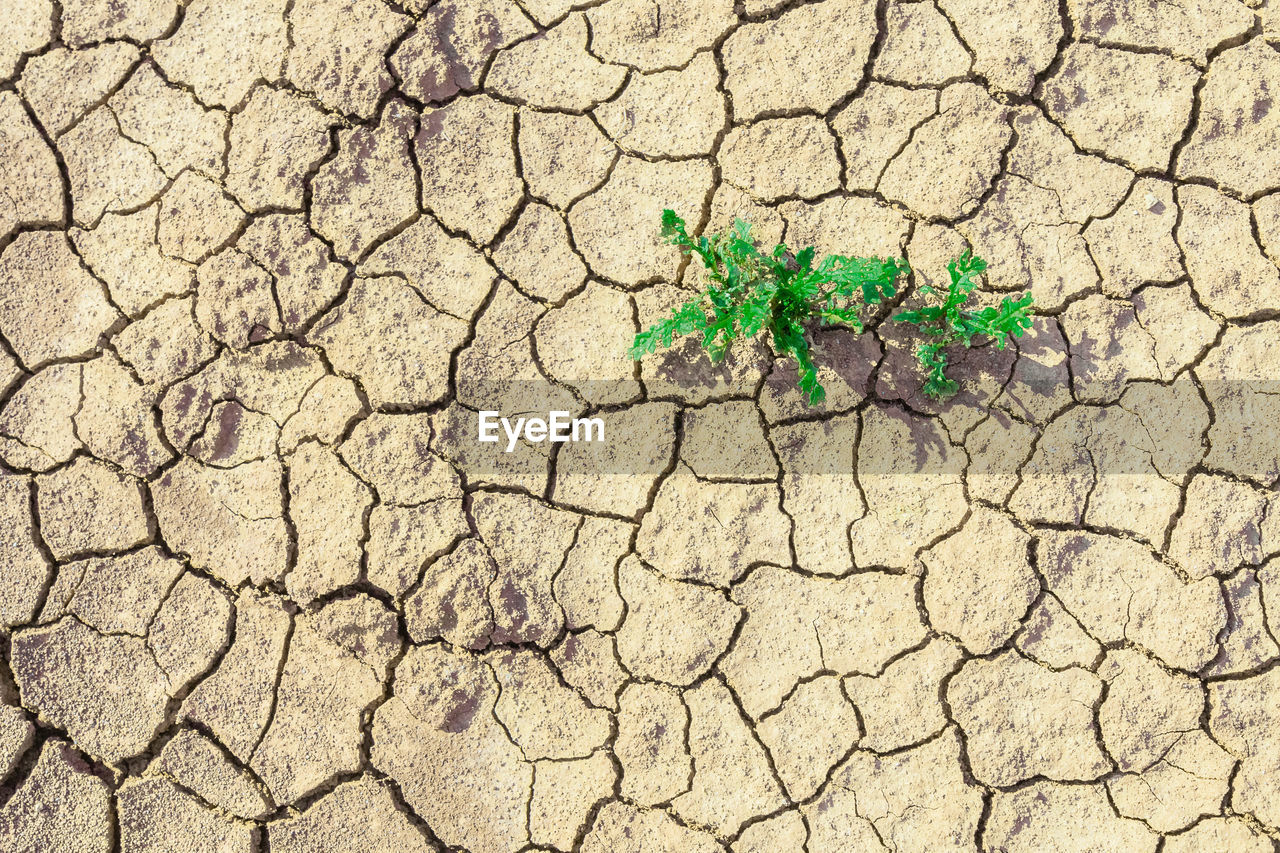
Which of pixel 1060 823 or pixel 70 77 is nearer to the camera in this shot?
pixel 1060 823

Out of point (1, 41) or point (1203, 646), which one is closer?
point (1203, 646)

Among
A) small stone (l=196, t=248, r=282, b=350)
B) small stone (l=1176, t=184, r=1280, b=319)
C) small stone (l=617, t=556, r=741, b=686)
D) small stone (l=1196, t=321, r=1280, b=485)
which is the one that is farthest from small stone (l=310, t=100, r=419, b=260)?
small stone (l=1196, t=321, r=1280, b=485)

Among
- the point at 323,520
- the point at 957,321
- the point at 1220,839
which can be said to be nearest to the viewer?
the point at 1220,839

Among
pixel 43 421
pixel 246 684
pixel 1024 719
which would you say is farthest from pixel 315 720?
pixel 1024 719

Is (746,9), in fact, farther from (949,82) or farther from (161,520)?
(161,520)

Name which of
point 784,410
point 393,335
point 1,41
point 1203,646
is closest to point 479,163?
point 393,335

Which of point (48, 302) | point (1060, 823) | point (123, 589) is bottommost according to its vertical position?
point (1060, 823)

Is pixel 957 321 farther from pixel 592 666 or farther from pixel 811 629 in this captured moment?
pixel 592 666

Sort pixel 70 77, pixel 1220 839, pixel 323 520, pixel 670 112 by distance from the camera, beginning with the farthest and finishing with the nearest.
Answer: pixel 70 77 → pixel 670 112 → pixel 323 520 → pixel 1220 839
